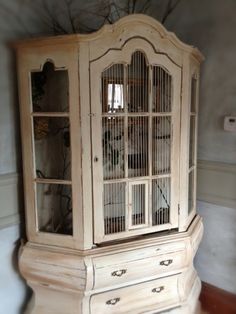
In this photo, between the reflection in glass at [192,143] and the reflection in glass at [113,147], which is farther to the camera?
the reflection in glass at [192,143]

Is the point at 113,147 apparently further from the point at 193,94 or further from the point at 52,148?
the point at 193,94

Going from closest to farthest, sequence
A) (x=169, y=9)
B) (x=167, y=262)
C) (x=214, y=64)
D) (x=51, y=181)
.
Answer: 1. (x=51, y=181)
2. (x=167, y=262)
3. (x=214, y=64)
4. (x=169, y=9)

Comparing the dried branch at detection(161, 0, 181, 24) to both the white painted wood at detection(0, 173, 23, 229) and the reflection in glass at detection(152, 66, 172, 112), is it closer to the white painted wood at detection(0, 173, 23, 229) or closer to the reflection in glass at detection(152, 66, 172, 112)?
the reflection in glass at detection(152, 66, 172, 112)

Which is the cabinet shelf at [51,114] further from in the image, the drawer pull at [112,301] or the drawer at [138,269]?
the drawer pull at [112,301]

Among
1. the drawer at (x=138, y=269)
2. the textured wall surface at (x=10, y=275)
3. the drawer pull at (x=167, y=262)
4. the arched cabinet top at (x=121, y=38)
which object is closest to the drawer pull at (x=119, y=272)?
the drawer at (x=138, y=269)

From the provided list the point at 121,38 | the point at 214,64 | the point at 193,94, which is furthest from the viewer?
the point at 214,64

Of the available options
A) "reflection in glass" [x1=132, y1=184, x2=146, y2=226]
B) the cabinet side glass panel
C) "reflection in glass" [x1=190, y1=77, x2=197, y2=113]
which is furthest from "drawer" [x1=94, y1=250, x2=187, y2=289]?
"reflection in glass" [x1=190, y1=77, x2=197, y2=113]

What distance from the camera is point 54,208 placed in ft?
5.90

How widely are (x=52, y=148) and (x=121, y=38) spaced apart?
67cm

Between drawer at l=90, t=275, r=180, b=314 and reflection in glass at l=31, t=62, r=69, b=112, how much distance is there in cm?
102

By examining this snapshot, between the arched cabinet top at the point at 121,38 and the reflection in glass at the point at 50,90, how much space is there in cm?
14

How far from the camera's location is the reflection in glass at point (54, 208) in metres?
1.72

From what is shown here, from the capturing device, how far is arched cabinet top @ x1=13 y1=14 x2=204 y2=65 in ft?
5.06

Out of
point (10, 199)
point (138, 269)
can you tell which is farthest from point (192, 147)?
point (10, 199)
